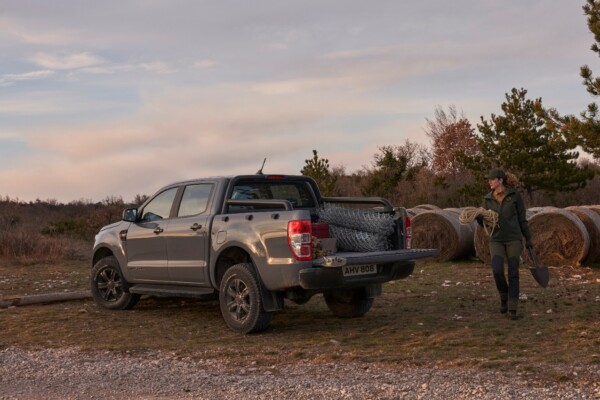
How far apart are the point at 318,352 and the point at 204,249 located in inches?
92.5

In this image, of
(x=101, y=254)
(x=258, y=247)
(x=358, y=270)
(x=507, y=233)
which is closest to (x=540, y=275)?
(x=507, y=233)

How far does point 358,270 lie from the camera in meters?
9.02

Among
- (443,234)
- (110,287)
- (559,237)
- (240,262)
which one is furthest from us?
(443,234)

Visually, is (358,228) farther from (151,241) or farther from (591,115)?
(591,115)

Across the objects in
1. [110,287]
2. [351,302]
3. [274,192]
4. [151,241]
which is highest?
[274,192]

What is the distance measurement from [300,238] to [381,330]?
1.72 m

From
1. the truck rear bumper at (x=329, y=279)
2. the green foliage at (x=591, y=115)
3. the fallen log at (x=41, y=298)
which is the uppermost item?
the green foliage at (x=591, y=115)

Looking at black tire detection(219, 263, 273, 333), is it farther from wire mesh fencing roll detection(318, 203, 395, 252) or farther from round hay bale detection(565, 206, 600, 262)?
round hay bale detection(565, 206, 600, 262)

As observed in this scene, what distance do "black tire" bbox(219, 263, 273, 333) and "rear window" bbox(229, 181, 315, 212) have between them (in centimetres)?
94

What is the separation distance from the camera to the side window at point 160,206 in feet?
35.0

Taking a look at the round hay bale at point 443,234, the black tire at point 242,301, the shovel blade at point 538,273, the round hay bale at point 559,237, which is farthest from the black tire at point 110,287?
the round hay bale at point 559,237

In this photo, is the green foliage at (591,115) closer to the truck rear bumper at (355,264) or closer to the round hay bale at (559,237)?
the round hay bale at (559,237)

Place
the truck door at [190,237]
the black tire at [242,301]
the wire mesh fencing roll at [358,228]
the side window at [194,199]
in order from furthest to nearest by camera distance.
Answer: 1. the side window at [194,199]
2. the truck door at [190,237]
3. the wire mesh fencing roll at [358,228]
4. the black tire at [242,301]

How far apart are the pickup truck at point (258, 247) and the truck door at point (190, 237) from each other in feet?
0.04
